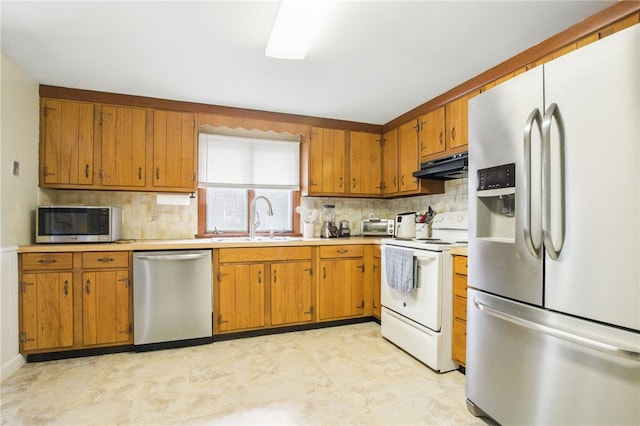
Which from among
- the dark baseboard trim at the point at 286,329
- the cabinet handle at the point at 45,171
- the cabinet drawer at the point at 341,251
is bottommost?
the dark baseboard trim at the point at 286,329

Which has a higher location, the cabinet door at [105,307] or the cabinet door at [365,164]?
the cabinet door at [365,164]

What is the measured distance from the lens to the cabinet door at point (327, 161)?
367 cm

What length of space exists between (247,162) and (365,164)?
1435mm

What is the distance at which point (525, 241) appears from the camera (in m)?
1.41

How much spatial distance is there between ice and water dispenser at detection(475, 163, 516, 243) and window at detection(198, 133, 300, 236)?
7.87 feet

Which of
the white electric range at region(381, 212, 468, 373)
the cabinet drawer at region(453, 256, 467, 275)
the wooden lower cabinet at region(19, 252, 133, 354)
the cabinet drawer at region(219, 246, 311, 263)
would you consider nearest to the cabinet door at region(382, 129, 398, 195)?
the white electric range at region(381, 212, 468, 373)

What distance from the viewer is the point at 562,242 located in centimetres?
Result: 130

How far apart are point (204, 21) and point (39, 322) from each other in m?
2.58

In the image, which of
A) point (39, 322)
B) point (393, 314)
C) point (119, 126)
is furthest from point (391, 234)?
point (39, 322)

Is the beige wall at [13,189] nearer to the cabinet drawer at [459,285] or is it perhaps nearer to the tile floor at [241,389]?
the tile floor at [241,389]

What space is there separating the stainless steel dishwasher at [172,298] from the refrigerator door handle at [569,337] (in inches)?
90.1

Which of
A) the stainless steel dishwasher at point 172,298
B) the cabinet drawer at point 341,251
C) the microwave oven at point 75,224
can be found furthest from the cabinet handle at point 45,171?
the cabinet drawer at point 341,251

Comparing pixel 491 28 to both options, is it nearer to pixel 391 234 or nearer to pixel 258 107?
pixel 258 107

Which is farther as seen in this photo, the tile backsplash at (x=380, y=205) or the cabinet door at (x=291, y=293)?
the tile backsplash at (x=380, y=205)
